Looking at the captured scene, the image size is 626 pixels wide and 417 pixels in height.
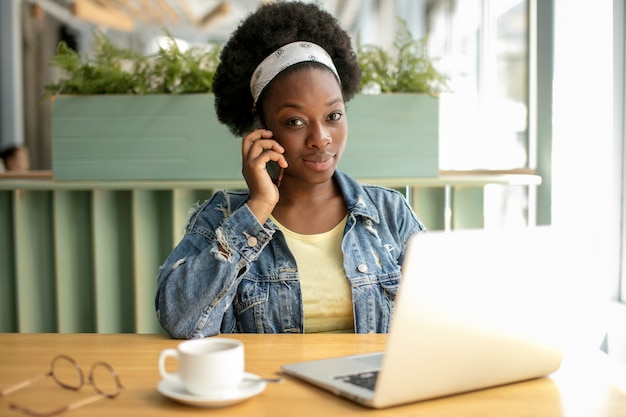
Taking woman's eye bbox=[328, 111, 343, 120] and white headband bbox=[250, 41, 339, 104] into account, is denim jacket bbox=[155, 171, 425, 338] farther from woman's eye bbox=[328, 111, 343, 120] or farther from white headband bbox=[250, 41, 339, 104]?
white headband bbox=[250, 41, 339, 104]

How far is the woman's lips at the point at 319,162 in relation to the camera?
159 centimetres

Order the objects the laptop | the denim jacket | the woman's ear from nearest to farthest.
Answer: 1. the laptop
2. the denim jacket
3. the woman's ear

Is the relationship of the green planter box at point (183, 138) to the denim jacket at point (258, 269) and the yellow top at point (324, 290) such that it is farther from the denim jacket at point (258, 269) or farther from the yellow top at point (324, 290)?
the yellow top at point (324, 290)

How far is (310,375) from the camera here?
3.30ft

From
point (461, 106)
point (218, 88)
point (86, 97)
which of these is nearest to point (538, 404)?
point (218, 88)

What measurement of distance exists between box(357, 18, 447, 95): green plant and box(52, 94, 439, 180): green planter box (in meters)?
0.05

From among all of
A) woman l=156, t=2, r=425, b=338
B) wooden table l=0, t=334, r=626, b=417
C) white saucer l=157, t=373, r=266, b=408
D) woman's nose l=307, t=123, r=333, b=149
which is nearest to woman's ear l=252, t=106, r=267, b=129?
woman l=156, t=2, r=425, b=338

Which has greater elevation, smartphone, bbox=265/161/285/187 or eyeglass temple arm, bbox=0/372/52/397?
smartphone, bbox=265/161/285/187

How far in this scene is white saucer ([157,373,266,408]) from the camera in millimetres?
874

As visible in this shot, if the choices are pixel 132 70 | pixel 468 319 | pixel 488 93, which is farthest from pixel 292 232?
pixel 488 93

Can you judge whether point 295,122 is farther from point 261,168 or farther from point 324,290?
point 324,290

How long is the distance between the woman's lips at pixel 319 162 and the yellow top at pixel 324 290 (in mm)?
183

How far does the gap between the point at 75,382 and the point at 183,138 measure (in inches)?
48.8

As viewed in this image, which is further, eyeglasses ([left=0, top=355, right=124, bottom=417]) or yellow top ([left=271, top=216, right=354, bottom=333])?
yellow top ([left=271, top=216, right=354, bottom=333])
